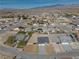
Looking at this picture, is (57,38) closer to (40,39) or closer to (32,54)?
(40,39)

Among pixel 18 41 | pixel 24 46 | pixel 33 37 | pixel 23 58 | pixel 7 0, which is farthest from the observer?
pixel 7 0

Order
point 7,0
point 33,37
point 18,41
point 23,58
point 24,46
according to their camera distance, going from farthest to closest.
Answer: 1. point 7,0
2. point 33,37
3. point 18,41
4. point 24,46
5. point 23,58

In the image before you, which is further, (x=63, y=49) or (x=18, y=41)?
(x=18, y=41)

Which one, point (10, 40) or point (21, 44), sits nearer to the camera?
point (21, 44)

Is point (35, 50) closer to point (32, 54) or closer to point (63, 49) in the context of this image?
point (32, 54)

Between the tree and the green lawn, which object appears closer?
the tree

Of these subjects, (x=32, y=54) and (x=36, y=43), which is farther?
(x=36, y=43)

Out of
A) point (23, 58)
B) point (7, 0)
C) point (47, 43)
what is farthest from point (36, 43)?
point (7, 0)

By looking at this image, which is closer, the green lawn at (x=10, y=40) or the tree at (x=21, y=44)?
the tree at (x=21, y=44)

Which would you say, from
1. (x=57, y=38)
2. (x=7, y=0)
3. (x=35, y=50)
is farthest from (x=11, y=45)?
(x=7, y=0)
